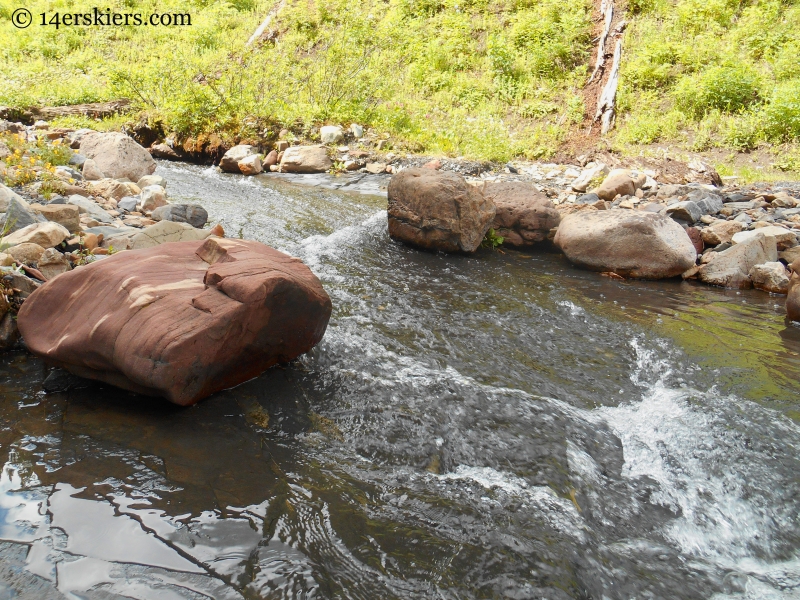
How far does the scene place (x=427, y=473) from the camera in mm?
2908

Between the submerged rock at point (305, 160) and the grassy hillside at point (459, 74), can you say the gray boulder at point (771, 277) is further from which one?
the submerged rock at point (305, 160)

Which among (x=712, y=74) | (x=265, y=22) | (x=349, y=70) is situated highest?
(x=265, y=22)

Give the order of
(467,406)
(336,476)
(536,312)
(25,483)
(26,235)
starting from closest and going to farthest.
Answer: (25,483) < (336,476) < (467,406) < (26,235) < (536,312)

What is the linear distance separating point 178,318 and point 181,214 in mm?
3699

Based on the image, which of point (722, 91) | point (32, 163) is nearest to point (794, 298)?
point (32, 163)

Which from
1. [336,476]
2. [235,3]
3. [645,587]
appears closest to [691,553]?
[645,587]

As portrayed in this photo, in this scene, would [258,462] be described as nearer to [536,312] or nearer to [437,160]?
[536,312]

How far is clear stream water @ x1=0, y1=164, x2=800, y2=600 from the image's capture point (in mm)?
2213

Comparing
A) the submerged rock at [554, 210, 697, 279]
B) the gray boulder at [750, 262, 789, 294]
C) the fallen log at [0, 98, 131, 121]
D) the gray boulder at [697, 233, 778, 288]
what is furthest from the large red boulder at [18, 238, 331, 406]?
the fallen log at [0, 98, 131, 121]

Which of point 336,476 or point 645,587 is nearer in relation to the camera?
point 645,587

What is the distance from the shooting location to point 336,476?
2.78 m

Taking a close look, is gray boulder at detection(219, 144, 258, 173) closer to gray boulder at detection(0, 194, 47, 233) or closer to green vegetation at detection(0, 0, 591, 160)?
green vegetation at detection(0, 0, 591, 160)

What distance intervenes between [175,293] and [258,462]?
3.57 ft

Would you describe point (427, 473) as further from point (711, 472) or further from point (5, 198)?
point (5, 198)
